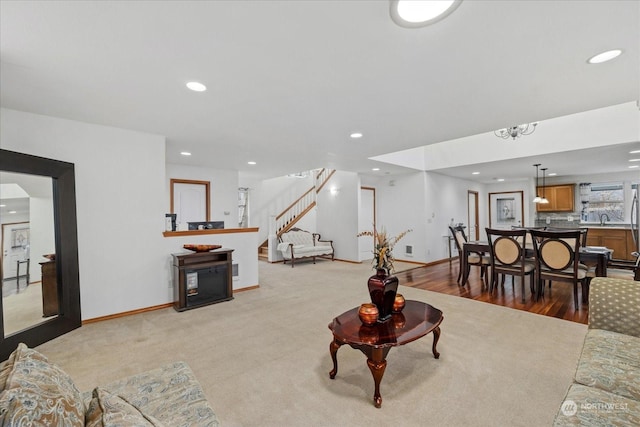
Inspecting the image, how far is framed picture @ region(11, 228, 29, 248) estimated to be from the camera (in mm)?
2799

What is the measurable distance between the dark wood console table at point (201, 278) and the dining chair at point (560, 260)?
15.1 feet

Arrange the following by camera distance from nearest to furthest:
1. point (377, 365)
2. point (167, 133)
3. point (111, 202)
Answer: point (377, 365)
point (111, 202)
point (167, 133)

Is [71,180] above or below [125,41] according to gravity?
below

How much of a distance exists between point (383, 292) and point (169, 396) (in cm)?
159

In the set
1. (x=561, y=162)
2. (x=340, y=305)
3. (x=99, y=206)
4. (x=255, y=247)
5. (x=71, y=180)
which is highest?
(x=561, y=162)

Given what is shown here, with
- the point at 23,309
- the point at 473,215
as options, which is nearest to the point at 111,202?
the point at 23,309

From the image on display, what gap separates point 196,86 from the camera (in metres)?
2.55

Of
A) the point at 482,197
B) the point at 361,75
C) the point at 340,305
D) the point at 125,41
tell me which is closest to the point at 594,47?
the point at 361,75

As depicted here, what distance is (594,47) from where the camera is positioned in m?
1.96

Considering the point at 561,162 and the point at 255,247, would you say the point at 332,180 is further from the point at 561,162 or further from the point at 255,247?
the point at 561,162

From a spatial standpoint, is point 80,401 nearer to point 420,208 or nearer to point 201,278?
point 201,278

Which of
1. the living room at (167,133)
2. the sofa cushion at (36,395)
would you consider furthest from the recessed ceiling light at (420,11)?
the sofa cushion at (36,395)

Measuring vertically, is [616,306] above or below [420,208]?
below

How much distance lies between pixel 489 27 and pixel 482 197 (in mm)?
9147
